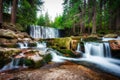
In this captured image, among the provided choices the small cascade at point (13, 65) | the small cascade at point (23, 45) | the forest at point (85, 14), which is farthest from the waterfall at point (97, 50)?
the forest at point (85, 14)

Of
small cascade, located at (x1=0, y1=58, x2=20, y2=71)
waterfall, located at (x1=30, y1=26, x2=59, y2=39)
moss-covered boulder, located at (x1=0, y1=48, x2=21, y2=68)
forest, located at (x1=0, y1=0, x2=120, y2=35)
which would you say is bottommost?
small cascade, located at (x1=0, y1=58, x2=20, y2=71)

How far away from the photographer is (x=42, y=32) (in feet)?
73.0

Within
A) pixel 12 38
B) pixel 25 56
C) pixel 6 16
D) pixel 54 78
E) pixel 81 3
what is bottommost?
pixel 54 78

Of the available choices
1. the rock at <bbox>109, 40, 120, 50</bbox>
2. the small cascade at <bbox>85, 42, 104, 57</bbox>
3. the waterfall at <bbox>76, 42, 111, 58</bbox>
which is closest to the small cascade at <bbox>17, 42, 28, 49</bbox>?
the waterfall at <bbox>76, 42, 111, 58</bbox>

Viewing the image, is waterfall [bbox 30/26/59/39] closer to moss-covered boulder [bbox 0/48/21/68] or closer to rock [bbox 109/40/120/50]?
moss-covered boulder [bbox 0/48/21/68]

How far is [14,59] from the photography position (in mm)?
6414

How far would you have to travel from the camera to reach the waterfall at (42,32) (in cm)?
2064

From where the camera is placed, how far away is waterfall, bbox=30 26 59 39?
813 inches

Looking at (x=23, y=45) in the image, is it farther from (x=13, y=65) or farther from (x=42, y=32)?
(x=42, y=32)

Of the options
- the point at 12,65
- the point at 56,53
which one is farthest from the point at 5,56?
the point at 56,53

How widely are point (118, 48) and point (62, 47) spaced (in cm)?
457

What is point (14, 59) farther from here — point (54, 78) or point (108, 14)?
point (108, 14)

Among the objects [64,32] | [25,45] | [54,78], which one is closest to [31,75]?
[54,78]

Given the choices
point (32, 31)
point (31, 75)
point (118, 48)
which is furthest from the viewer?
point (32, 31)
